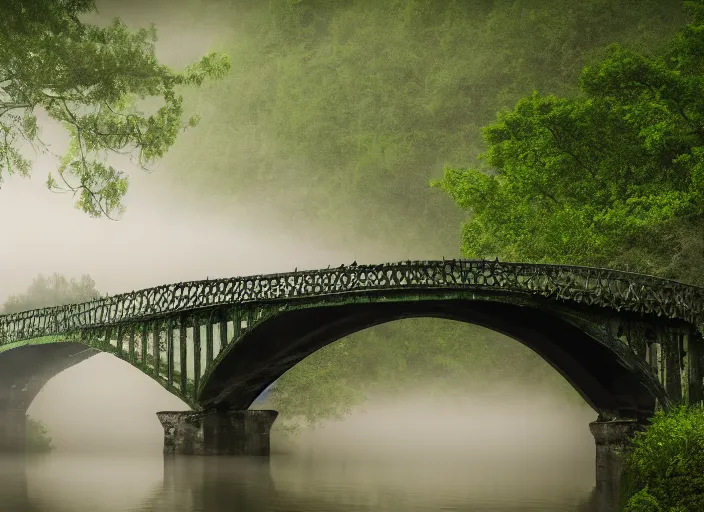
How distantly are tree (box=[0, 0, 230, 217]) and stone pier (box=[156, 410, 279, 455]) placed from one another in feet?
37.4

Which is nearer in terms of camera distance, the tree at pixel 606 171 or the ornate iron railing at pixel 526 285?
the ornate iron railing at pixel 526 285

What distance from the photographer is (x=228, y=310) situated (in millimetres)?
51219

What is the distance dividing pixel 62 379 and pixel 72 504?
260ft

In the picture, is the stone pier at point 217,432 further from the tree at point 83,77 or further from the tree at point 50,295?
the tree at point 50,295

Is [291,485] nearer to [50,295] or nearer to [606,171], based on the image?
[606,171]

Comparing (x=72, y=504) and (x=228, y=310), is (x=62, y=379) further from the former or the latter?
(x=72, y=504)

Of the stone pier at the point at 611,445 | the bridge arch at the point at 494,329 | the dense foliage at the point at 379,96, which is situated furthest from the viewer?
the dense foliage at the point at 379,96

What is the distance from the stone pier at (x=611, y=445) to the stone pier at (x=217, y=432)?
51.3ft

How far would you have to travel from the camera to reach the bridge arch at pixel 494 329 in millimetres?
42812

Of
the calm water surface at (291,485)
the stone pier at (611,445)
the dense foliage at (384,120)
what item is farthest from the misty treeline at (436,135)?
the calm water surface at (291,485)

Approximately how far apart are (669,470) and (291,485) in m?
17.1

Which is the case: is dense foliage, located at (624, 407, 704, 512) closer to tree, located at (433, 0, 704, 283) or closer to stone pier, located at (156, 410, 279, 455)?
tree, located at (433, 0, 704, 283)

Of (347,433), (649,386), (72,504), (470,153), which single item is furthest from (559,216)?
(470,153)

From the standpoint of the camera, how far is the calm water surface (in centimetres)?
Answer: 3441
